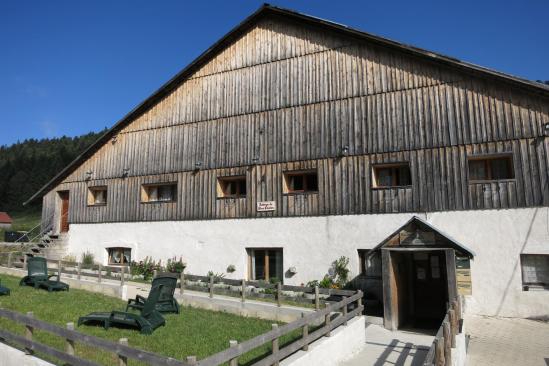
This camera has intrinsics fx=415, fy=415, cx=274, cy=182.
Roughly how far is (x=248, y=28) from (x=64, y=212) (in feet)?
47.2

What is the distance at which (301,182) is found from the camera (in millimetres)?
16625

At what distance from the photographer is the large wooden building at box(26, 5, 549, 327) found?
12.9m

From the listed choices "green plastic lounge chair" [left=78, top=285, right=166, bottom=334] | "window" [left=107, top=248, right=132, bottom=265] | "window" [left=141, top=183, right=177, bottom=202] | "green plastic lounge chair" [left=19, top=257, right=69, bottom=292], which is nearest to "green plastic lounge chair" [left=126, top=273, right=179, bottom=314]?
"green plastic lounge chair" [left=78, top=285, right=166, bottom=334]

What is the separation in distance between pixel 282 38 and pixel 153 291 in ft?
40.8

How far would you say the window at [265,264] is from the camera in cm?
1633

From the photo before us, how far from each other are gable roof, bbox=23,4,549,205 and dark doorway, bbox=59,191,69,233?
793mm

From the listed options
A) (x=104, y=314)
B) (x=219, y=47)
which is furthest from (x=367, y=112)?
(x=104, y=314)

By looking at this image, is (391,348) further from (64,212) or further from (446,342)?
(64,212)

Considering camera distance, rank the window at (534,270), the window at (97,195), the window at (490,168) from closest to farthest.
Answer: the window at (534,270), the window at (490,168), the window at (97,195)

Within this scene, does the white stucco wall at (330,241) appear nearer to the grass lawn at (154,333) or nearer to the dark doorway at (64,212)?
the dark doorway at (64,212)

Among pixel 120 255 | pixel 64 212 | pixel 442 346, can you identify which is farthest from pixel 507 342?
pixel 64 212

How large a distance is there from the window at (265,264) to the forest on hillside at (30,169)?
73523 millimetres

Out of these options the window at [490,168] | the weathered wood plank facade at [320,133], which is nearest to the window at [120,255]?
the weathered wood plank facade at [320,133]

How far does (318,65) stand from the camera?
16844 mm
